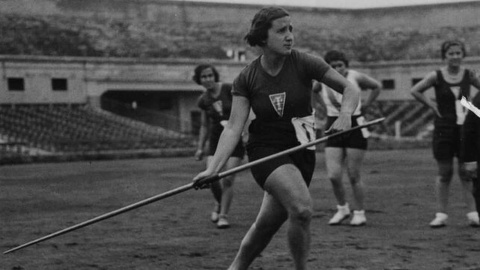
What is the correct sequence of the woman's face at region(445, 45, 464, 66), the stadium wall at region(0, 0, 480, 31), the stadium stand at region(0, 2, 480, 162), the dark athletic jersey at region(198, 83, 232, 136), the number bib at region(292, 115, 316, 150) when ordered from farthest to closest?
the stadium wall at region(0, 0, 480, 31), the stadium stand at region(0, 2, 480, 162), the dark athletic jersey at region(198, 83, 232, 136), the woman's face at region(445, 45, 464, 66), the number bib at region(292, 115, 316, 150)

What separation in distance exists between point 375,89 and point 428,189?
4777 millimetres

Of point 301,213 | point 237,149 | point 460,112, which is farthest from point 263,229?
point 460,112

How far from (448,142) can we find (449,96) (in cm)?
52

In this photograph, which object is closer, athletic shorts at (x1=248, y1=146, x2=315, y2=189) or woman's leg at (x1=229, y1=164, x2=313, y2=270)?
woman's leg at (x1=229, y1=164, x2=313, y2=270)

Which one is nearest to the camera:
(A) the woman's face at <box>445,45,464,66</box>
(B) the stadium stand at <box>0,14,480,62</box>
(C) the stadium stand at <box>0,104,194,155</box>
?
(A) the woman's face at <box>445,45,464,66</box>

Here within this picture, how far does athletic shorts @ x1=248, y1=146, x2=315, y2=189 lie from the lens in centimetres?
491

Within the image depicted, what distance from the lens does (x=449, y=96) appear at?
8.19 m

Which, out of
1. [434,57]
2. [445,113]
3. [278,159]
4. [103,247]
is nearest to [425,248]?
[445,113]

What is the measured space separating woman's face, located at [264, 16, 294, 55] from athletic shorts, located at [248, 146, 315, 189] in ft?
2.24

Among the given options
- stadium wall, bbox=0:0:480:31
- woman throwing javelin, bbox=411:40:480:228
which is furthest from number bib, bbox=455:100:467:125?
stadium wall, bbox=0:0:480:31

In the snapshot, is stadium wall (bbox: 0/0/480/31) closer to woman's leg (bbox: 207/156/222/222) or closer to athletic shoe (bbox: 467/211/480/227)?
woman's leg (bbox: 207/156/222/222)

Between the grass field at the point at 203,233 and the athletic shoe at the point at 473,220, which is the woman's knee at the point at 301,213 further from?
the athletic shoe at the point at 473,220

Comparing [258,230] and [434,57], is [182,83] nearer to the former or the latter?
[434,57]

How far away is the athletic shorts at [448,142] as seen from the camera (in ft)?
27.0
